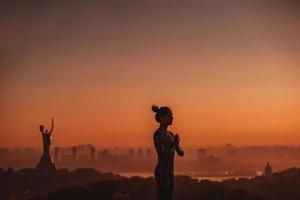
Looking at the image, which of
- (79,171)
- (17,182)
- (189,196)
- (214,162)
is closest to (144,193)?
(189,196)

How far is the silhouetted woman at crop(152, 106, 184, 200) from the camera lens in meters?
9.27

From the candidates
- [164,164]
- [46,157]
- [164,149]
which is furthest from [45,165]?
[164,149]

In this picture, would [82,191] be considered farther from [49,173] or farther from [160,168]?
[160,168]

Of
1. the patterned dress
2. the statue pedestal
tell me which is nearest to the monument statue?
the statue pedestal

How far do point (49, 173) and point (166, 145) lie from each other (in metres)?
27.0

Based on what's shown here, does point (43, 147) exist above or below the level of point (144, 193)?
above

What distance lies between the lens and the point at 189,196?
3025cm

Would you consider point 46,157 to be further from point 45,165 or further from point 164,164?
point 164,164

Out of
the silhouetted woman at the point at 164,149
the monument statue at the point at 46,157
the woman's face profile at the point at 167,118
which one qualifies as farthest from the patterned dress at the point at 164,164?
the monument statue at the point at 46,157

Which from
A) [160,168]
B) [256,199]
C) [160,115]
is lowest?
[256,199]

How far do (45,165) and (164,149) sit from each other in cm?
2635

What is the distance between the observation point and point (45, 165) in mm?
34406

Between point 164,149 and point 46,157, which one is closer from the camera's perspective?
point 164,149

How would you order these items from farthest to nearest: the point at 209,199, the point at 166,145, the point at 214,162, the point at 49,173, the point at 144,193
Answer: the point at 214,162 < the point at 49,173 < the point at 144,193 < the point at 209,199 < the point at 166,145
